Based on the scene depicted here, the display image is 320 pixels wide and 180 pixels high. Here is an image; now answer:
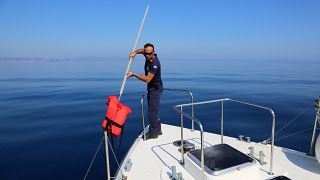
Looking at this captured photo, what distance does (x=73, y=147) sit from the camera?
6.49 m

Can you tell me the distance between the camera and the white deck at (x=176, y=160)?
3.55m

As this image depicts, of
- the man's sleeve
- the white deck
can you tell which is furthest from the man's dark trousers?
the white deck

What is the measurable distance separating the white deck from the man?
0.38 metres

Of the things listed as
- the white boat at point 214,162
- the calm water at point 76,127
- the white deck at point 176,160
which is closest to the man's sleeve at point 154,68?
the white boat at point 214,162

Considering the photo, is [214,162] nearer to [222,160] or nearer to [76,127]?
[222,160]

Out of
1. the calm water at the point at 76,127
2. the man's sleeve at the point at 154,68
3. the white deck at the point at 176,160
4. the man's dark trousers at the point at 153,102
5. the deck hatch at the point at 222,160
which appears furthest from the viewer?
the calm water at the point at 76,127

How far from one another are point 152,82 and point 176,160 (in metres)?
1.71

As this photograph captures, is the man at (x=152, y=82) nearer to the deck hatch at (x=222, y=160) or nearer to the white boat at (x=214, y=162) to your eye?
the white boat at (x=214, y=162)

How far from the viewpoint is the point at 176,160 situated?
4109 millimetres

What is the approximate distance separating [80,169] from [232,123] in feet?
18.6

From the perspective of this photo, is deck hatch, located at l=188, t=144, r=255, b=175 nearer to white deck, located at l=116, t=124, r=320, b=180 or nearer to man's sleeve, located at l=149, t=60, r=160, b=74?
white deck, located at l=116, t=124, r=320, b=180

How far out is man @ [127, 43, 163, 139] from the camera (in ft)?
15.0

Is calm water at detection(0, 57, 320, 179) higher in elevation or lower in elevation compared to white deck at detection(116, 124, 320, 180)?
lower

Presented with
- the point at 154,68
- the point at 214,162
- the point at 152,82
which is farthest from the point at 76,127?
the point at 214,162
